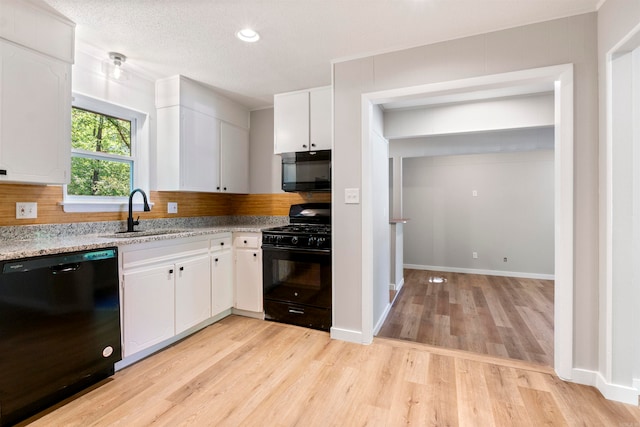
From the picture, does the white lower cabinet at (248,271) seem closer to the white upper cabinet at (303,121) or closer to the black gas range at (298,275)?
the black gas range at (298,275)

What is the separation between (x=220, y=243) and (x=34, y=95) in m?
1.75

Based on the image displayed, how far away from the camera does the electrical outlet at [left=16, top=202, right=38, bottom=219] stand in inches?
82.8

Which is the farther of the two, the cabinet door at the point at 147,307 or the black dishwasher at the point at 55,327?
the cabinet door at the point at 147,307

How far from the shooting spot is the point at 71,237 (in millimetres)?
2277

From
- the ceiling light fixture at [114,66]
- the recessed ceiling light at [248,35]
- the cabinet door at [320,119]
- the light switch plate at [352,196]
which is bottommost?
the light switch plate at [352,196]

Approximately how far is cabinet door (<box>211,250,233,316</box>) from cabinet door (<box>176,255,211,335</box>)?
0.21 ft

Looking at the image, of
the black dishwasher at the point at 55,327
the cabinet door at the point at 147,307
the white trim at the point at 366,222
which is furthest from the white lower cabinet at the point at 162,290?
the white trim at the point at 366,222

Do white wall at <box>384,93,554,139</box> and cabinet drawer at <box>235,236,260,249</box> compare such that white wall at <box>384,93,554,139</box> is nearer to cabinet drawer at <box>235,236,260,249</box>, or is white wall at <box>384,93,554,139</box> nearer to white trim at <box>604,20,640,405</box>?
white trim at <box>604,20,640,405</box>

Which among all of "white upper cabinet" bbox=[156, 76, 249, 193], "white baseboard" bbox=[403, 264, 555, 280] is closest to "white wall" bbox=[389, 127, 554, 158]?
"white baseboard" bbox=[403, 264, 555, 280]

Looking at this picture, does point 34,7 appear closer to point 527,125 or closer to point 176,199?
point 176,199

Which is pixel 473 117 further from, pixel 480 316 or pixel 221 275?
pixel 221 275

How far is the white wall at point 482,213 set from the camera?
503 centimetres

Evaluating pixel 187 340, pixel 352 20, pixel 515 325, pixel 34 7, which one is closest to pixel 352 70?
pixel 352 20

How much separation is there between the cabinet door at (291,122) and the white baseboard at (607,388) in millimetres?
2850
